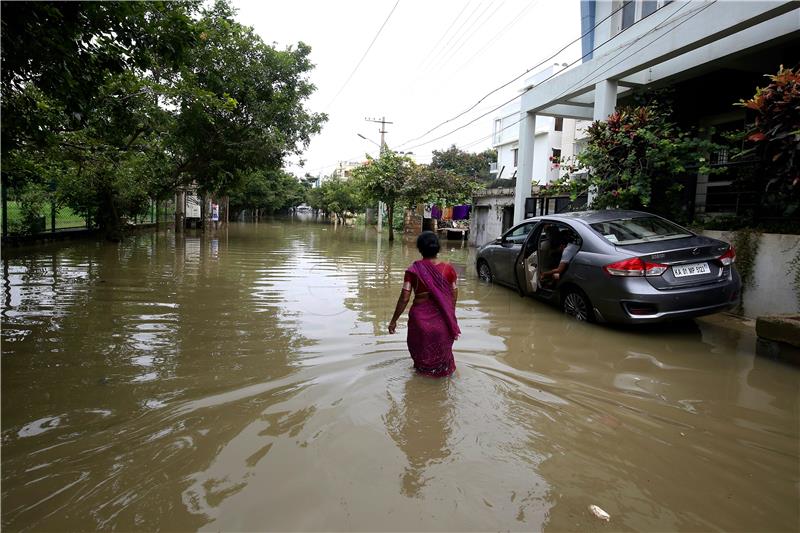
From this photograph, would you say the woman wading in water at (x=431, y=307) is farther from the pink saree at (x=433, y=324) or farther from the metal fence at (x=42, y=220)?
the metal fence at (x=42, y=220)

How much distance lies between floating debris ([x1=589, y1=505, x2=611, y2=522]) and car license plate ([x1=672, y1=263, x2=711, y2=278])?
11.7 ft

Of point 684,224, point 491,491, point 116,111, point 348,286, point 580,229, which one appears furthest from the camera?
point 348,286

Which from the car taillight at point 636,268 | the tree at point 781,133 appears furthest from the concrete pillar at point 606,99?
the car taillight at point 636,268

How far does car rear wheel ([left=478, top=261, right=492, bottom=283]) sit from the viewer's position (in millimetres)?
9017

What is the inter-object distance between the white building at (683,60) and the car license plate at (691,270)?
3.76m

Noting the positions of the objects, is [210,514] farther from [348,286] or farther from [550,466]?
[348,286]

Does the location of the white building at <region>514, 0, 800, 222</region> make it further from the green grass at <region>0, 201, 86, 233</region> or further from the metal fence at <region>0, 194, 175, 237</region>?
the green grass at <region>0, 201, 86, 233</region>

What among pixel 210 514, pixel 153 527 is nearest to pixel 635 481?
pixel 210 514

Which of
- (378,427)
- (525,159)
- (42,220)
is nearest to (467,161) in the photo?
(525,159)

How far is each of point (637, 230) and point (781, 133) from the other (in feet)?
6.50

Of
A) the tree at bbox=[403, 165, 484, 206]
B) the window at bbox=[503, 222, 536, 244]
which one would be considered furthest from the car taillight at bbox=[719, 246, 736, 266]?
the tree at bbox=[403, 165, 484, 206]

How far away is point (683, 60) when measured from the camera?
9.55m

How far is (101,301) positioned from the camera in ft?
22.3

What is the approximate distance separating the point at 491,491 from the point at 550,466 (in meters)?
0.46
